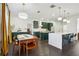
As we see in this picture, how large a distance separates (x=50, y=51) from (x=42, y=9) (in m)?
0.91

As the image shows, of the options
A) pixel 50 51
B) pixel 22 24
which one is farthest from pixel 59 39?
pixel 22 24

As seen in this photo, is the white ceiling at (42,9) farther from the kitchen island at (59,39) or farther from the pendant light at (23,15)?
the kitchen island at (59,39)

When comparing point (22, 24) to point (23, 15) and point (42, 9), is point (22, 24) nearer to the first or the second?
point (23, 15)

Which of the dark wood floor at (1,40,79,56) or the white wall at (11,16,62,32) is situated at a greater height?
the white wall at (11,16,62,32)

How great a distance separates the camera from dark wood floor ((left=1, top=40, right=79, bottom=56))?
2.30 metres

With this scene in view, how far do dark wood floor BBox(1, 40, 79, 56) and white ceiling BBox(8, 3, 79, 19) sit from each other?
597 millimetres

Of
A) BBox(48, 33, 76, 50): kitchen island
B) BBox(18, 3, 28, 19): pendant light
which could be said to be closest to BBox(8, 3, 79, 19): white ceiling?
BBox(18, 3, 28, 19): pendant light

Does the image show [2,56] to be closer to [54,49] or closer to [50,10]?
[54,49]

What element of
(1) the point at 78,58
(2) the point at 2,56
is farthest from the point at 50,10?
(2) the point at 2,56

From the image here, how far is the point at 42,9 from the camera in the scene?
7.63 ft

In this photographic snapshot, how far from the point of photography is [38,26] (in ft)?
7.75

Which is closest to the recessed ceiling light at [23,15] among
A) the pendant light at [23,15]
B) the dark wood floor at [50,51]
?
the pendant light at [23,15]

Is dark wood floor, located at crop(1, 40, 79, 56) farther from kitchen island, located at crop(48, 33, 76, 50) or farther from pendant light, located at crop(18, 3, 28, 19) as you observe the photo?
pendant light, located at crop(18, 3, 28, 19)

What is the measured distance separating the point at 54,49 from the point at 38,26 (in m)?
0.59
